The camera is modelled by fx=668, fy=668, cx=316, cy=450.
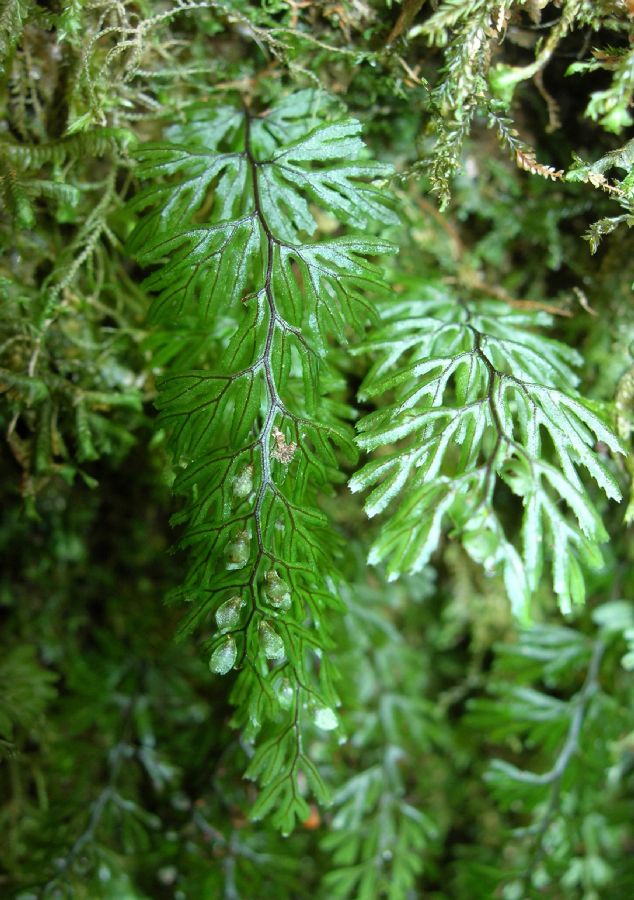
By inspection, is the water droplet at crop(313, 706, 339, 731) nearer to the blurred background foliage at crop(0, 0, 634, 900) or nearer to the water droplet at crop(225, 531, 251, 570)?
the blurred background foliage at crop(0, 0, 634, 900)

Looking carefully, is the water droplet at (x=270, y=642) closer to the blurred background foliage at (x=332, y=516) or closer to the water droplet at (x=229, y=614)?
the water droplet at (x=229, y=614)

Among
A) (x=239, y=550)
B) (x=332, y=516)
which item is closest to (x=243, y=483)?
(x=239, y=550)

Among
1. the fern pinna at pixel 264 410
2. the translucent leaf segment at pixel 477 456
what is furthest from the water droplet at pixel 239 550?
the translucent leaf segment at pixel 477 456

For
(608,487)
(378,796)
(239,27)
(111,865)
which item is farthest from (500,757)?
(239,27)

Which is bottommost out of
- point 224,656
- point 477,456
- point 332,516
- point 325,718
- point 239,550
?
point 332,516

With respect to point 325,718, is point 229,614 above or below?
above

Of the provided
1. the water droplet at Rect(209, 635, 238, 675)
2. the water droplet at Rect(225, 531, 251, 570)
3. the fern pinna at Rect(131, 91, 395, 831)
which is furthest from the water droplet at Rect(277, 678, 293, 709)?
the water droplet at Rect(225, 531, 251, 570)

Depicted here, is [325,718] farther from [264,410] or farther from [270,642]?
[264,410]
